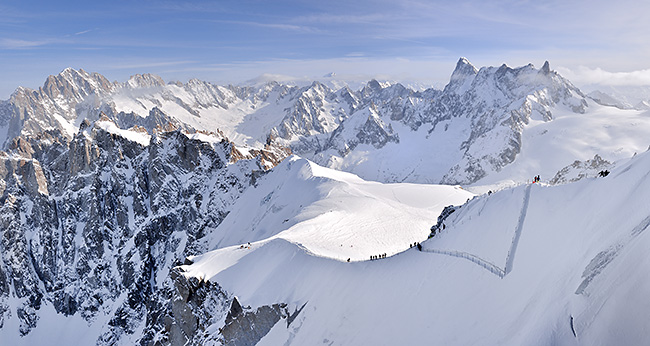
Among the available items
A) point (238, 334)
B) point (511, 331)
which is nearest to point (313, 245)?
point (238, 334)

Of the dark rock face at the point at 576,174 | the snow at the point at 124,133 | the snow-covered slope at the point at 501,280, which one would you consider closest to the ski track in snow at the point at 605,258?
the snow-covered slope at the point at 501,280

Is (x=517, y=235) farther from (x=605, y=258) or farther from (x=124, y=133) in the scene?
(x=124, y=133)

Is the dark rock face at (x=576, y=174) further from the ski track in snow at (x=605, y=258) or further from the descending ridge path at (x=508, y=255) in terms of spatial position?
the ski track in snow at (x=605, y=258)

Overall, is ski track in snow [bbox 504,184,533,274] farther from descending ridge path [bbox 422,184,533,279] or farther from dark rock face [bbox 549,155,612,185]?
dark rock face [bbox 549,155,612,185]

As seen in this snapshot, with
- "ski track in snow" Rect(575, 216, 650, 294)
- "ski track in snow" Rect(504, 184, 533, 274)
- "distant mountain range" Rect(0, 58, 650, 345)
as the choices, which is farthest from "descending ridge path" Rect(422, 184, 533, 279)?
"ski track in snow" Rect(575, 216, 650, 294)

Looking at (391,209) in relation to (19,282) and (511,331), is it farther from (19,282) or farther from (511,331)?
(19,282)
